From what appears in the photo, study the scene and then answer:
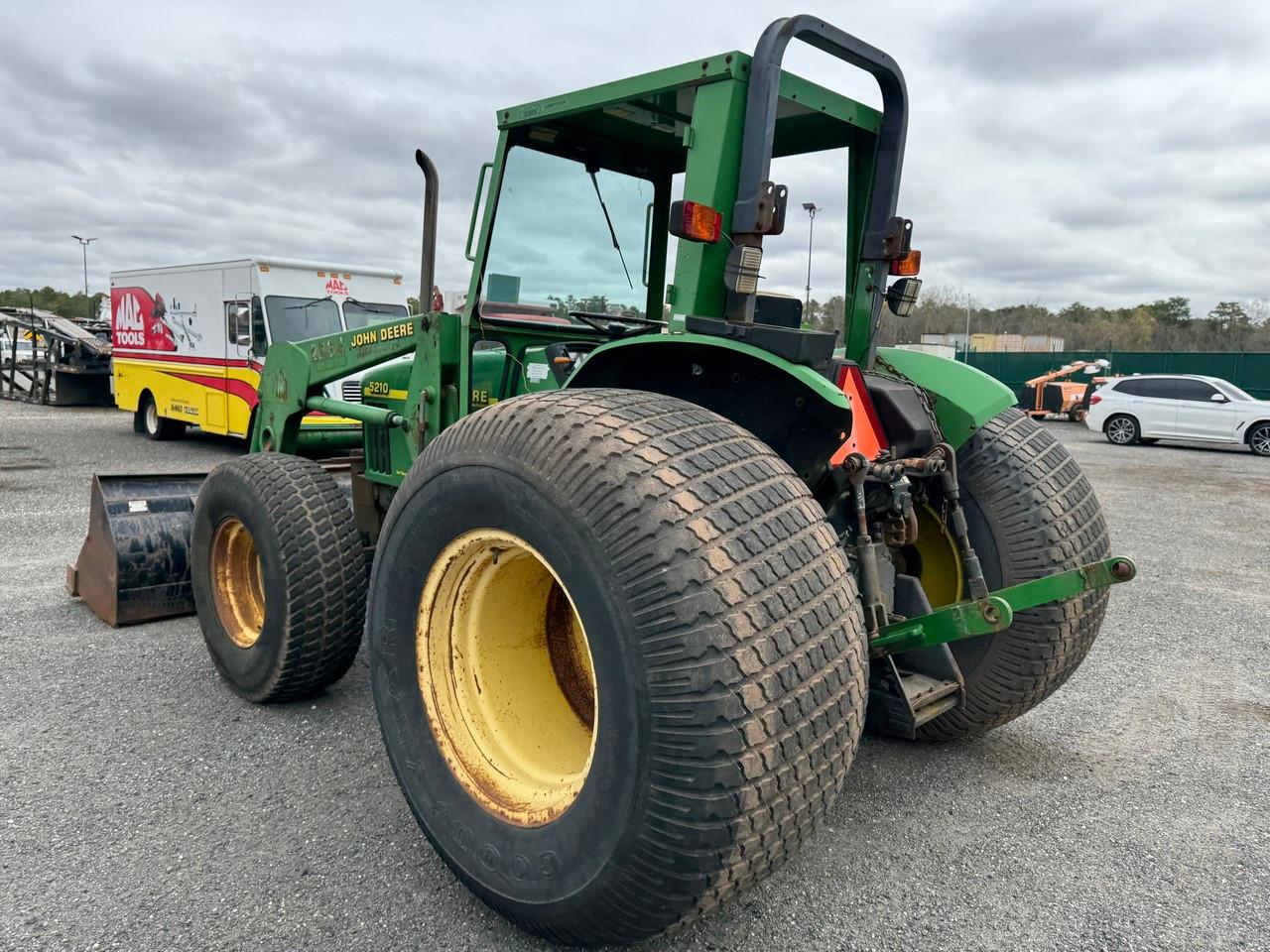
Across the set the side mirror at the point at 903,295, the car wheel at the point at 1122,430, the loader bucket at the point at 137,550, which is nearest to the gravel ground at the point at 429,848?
the loader bucket at the point at 137,550

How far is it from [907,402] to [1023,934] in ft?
5.35

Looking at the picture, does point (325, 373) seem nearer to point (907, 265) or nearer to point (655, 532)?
point (907, 265)

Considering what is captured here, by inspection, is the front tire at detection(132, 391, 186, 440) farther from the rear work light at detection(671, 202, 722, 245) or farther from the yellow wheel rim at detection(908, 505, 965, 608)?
the rear work light at detection(671, 202, 722, 245)

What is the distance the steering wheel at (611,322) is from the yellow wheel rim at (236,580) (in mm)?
1813

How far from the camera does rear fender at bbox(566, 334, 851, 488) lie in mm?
2584

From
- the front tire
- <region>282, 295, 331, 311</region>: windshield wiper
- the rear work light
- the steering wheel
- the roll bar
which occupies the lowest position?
the front tire

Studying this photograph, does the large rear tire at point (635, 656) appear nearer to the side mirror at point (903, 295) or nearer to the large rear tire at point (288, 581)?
the large rear tire at point (288, 581)

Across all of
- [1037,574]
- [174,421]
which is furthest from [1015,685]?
[174,421]

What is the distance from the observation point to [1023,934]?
97.0 inches

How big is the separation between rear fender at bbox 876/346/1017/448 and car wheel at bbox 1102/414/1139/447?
59.5ft

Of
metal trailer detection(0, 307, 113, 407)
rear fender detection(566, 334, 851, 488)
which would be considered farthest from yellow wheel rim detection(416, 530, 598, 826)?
metal trailer detection(0, 307, 113, 407)

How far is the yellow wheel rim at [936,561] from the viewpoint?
11.3 feet

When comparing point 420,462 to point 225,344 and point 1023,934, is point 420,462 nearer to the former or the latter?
point 1023,934

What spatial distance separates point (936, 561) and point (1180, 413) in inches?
708
